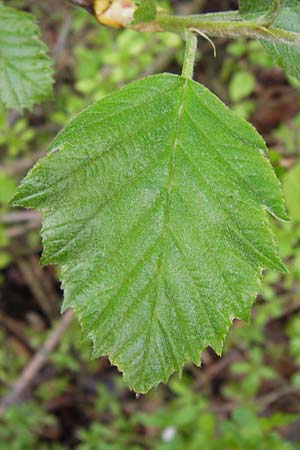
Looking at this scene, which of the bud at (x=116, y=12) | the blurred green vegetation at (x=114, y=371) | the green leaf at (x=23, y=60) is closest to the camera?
the bud at (x=116, y=12)

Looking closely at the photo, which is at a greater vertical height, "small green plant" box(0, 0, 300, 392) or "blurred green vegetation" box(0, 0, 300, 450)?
"small green plant" box(0, 0, 300, 392)

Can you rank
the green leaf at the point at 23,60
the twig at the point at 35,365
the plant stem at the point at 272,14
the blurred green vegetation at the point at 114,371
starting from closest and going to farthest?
the plant stem at the point at 272,14 → the green leaf at the point at 23,60 → the blurred green vegetation at the point at 114,371 → the twig at the point at 35,365

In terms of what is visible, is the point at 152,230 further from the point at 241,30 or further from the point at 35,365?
the point at 35,365

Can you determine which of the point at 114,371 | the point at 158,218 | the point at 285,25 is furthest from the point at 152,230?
the point at 114,371

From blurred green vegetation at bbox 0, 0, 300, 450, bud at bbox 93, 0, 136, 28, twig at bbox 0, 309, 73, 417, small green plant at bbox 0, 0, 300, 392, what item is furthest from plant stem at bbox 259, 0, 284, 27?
twig at bbox 0, 309, 73, 417

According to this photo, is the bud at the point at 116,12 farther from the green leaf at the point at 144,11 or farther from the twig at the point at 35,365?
the twig at the point at 35,365

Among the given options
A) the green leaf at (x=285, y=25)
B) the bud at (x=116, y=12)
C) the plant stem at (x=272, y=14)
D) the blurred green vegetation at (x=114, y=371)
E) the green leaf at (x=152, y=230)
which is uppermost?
the bud at (x=116, y=12)

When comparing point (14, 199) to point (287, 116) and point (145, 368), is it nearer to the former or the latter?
point (145, 368)

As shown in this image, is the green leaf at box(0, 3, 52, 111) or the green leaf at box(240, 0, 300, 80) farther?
the green leaf at box(0, 3, 52, 111)

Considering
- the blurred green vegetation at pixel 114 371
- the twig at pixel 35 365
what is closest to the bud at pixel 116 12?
the blurred green vegetation at pixel 114 371

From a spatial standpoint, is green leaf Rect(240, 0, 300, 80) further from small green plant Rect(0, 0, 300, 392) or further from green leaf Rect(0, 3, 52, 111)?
green leaf Rect(0, 3, 52, 111)

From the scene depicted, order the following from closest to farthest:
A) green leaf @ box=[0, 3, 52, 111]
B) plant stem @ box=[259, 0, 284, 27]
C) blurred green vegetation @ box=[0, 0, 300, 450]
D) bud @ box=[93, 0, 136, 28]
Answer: plant stem @ box=[259, 0, 284, 27] < bud @ box=[93, 0, 136, 28] < green leaf @ box=[0, 3, 52, 111] < blurred green vegetation @ box=[0, 0, 300, 450]
